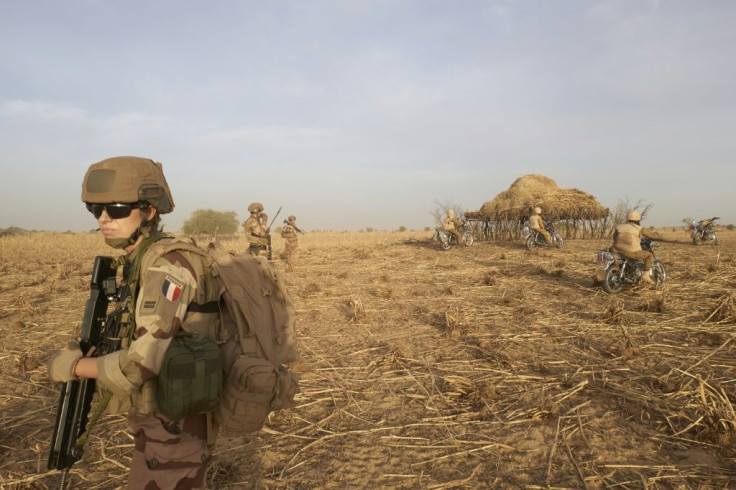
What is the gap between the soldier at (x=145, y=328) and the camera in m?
1.77

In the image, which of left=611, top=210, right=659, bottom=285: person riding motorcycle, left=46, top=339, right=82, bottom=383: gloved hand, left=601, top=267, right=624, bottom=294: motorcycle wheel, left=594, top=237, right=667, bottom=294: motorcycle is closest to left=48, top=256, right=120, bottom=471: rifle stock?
left=46, top=339, right=82, bottom=383: gloved hand

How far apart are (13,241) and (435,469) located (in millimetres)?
25847

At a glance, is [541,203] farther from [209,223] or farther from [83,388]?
[209,223]

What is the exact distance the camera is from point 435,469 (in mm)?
3496

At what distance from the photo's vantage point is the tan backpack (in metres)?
1.90

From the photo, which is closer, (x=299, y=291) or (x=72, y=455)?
(x=72, y=455)

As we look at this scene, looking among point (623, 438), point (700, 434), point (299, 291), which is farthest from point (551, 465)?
point (299, 291)

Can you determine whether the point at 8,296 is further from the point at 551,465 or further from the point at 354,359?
the point at 551,465

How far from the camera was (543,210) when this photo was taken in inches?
918

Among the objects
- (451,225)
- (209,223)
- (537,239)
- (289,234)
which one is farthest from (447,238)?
(209,223)

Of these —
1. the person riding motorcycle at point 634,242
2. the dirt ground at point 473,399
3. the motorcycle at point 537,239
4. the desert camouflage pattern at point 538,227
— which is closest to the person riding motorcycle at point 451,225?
the motorcycle at point 537,239

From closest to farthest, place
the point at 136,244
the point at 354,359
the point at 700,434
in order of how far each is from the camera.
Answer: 1. the point at 136,244
2. the point at 700,434
3. the point at 354,359

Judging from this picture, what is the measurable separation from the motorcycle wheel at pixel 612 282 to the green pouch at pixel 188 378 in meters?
9.73

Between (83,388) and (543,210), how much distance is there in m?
23.9
